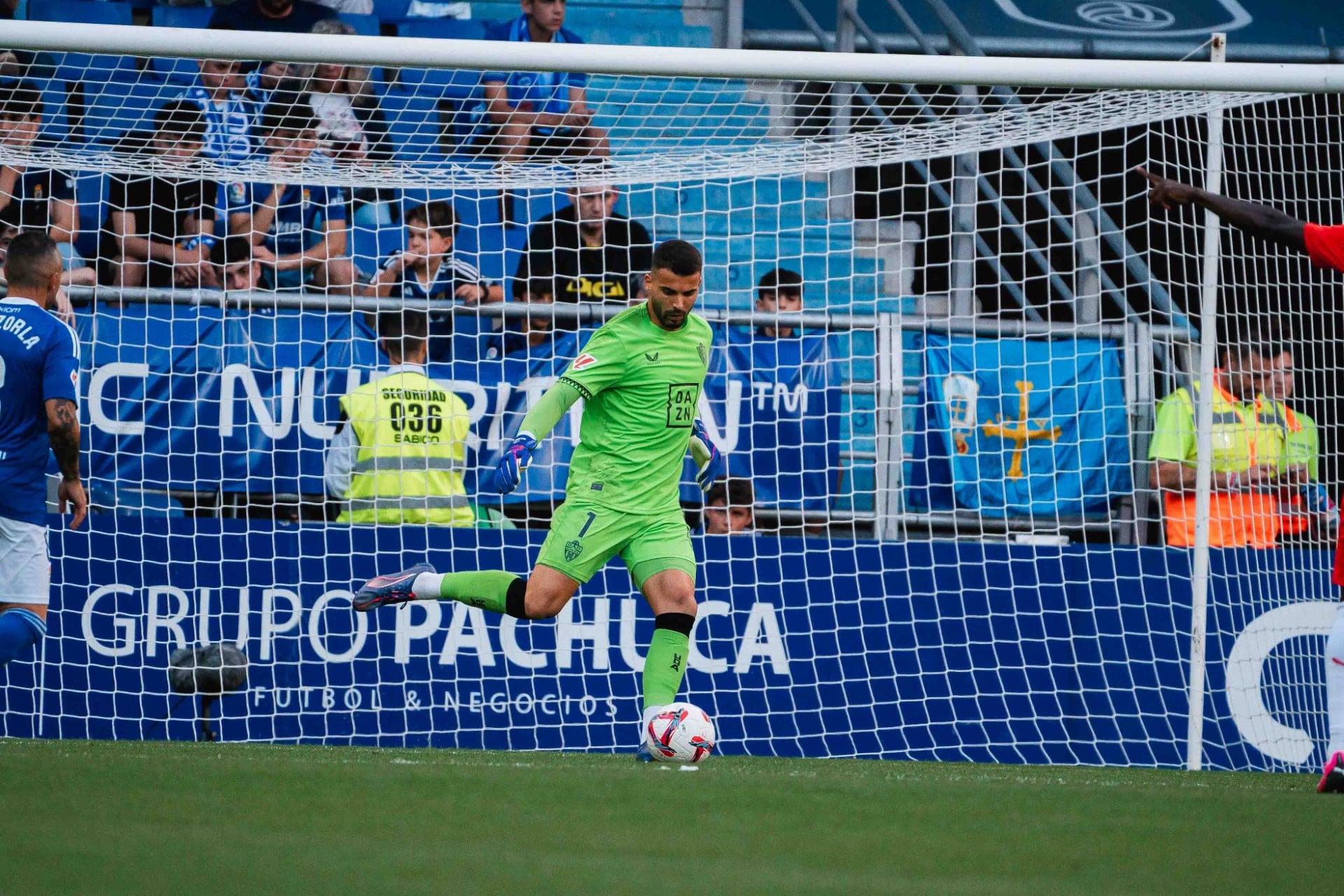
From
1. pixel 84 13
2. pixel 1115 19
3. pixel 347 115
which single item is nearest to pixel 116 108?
pixel 347 115

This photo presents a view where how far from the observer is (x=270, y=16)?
34.8 ft

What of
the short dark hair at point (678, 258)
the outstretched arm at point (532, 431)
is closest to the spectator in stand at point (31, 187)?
the outstretched arm at point (532, 431)

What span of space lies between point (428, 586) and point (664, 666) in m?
1.09

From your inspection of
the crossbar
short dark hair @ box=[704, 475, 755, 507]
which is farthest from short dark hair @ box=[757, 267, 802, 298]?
the crossbar

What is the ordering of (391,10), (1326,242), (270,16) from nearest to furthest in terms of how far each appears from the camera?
(1326,242) → (270,16) → (391,10)

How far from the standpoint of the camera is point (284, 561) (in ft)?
25.9

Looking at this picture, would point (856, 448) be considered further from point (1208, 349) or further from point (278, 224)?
point (278, 224)

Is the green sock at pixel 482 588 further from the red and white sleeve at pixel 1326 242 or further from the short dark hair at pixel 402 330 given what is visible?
the red and white sleeve at pixel 1326 242

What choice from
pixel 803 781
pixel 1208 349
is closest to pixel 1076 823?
pixel 803 781

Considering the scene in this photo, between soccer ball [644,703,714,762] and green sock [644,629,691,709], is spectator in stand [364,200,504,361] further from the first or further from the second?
soccer ball [644,703,714,762]

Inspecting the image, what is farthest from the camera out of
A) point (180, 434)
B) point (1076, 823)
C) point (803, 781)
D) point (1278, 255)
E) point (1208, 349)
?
point (1278, 255)

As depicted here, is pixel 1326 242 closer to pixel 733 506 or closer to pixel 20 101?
pixel 733 506

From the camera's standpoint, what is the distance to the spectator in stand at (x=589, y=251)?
29.4ft

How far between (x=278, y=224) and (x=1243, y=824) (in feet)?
21.8
